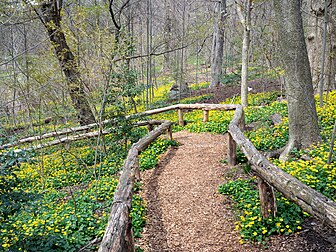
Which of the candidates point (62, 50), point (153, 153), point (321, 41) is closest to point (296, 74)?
point (153, 153)

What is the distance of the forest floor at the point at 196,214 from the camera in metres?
3.70

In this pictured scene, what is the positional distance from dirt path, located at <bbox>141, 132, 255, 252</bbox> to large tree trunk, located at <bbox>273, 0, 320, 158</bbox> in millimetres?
1974

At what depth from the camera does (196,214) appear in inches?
194

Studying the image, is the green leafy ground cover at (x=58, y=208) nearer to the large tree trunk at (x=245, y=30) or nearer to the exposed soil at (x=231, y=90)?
the large tree trunk at (x=245, y=30)

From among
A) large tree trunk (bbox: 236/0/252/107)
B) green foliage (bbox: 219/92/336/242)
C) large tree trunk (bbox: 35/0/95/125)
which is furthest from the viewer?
large tree trunk (bbox: 236/0/252/107)

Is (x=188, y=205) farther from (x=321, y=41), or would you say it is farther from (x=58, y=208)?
(x=321, y=41)

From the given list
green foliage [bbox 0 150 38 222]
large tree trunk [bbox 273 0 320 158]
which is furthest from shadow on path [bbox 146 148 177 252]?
large tree trunk [bbox 273 0 320 158]

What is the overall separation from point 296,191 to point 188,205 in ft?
7.74

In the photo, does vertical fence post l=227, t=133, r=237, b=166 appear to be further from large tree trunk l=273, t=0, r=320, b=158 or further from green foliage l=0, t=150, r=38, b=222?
green foliage l=0, t=150, r=38, b=222

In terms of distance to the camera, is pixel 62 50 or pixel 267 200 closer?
pixel 267 200

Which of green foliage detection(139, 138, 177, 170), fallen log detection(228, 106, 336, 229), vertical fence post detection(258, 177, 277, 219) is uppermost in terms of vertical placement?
fallen log detection(228, 106, 336, 229)

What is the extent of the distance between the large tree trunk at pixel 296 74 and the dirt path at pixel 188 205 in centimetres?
197

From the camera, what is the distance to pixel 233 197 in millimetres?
5145

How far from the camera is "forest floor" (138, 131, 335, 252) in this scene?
3695 millimetres
